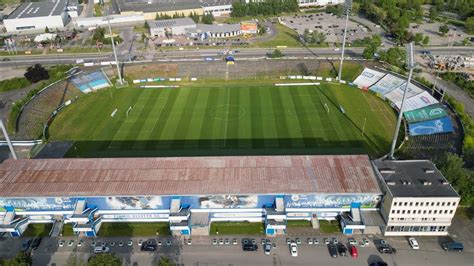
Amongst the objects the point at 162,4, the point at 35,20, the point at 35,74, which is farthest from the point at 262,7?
the point at 35,74

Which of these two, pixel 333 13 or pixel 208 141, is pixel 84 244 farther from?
pixel 333 13

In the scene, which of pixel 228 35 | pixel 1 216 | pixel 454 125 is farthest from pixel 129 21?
pixel 454 125

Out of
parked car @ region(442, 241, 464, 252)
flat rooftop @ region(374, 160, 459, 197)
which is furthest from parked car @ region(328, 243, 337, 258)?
parked car @ region(442, 241, 464, 252)

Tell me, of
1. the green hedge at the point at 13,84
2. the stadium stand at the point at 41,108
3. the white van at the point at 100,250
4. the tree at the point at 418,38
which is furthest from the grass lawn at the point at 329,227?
the tree at the point at 418,38

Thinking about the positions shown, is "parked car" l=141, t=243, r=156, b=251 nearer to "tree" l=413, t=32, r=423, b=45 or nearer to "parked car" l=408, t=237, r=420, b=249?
"parked car" l=408, t=237, r=420, b=249

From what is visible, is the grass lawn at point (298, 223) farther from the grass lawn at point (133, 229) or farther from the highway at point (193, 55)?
the highway at point (193, 55)

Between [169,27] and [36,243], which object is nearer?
[36,243]

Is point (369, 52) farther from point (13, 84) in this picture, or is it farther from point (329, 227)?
point (13, 84)

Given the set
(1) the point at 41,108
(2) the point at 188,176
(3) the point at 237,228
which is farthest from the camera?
(1) the point at 41,108
